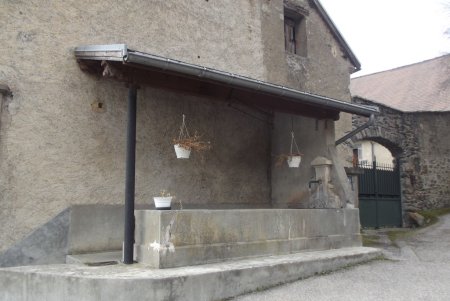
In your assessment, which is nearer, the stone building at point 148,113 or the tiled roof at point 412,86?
the stone building at point 148,113

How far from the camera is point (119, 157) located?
680 cm

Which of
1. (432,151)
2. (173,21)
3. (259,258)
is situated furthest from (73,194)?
(432,151)

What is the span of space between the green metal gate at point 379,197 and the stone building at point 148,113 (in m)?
5.15

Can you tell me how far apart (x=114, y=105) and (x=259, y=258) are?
10.4 ft

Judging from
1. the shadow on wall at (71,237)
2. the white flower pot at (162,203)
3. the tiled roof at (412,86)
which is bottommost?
the shadow on wall at (71,237)

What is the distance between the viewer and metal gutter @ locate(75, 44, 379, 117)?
5.32 metres

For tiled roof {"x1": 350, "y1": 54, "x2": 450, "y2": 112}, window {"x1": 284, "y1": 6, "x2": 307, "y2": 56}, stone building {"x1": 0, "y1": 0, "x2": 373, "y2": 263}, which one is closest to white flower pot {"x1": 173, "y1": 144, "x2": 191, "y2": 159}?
stone building {"x1": 0, "y1": 0, "x2": 373, "y2": 263}

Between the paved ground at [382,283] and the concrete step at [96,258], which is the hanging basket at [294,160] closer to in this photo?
the paved ground at [382,283]

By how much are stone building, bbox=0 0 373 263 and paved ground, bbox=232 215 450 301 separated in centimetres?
139

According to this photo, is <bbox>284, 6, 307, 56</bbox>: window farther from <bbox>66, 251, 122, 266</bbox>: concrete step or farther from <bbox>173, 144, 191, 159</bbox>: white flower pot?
<bbox>66, 251, 122, 266</bbox>: concrete step

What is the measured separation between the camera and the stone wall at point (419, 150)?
14.6m

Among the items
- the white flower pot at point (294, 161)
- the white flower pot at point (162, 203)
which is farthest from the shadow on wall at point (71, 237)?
the white flower pot at point (294, 161)

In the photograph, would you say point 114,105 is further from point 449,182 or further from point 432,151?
point 449,182

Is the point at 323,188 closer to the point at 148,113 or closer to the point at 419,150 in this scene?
→ the point at 148,113
